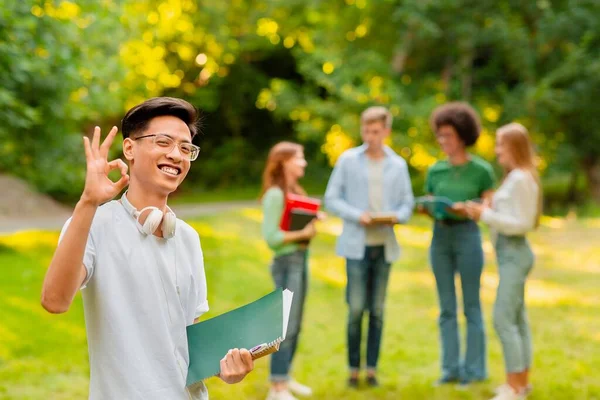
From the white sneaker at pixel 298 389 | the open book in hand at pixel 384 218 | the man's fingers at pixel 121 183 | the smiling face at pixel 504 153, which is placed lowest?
the white sneaker at pixel 298 389

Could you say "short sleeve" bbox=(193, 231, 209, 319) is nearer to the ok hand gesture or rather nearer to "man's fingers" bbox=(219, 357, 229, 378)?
"man's fingers" bbox=(219, 357, 229, 378)

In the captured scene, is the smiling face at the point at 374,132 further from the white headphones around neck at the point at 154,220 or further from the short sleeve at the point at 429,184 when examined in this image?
the white headphones around neck at the point at 154,220

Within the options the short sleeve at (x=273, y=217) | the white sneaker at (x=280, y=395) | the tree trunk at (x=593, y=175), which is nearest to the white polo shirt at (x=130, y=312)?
the short sleeve at (x=273, y=217)

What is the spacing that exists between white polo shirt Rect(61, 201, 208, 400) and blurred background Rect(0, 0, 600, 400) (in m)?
0.54

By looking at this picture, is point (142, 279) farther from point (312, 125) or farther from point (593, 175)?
point (593, 175)

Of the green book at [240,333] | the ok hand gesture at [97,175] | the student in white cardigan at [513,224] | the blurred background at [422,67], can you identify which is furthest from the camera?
the blurred background at [422,67]

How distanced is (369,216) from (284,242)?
27.0 inches

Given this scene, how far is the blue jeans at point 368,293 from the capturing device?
233 inches

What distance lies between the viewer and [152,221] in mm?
2248

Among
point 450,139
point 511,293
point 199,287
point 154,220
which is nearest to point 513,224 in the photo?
point 511,293

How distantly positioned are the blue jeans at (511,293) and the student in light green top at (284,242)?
1.37m

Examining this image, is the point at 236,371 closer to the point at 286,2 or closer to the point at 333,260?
the point at 333,260

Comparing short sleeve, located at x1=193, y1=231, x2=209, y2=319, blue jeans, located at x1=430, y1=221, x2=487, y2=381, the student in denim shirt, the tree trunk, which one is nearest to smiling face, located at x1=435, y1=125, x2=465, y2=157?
the student in denim shirt

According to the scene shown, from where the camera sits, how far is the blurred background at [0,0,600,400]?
290 inches
